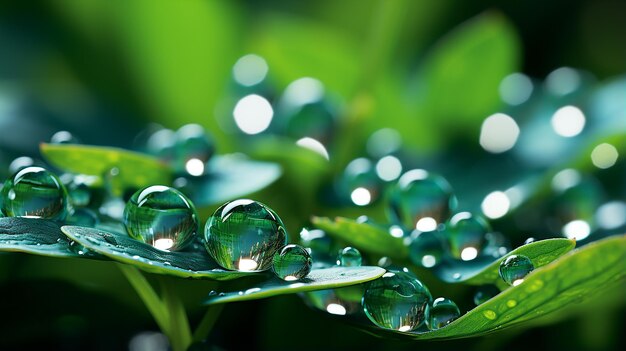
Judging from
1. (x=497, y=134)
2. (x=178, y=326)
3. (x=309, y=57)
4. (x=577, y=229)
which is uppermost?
(x=309, y=57)

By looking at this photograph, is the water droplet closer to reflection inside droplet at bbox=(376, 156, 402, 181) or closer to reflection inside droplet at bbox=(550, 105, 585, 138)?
reflection inside droplet at bbox=(376, 156, 402, 181)

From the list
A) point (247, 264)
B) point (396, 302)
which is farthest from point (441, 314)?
point (247, 264)

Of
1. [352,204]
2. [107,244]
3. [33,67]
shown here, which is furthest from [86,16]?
[107,244]

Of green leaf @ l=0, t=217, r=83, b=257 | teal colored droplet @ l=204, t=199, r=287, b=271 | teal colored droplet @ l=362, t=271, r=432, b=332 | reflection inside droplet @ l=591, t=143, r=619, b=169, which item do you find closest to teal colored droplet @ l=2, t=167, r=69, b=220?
green leaf @ l=0, t=217, r=83, b=257

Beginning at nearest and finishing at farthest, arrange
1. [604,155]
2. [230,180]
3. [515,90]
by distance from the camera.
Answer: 1. [230,180]
2. [604,155]
3. [515,90]

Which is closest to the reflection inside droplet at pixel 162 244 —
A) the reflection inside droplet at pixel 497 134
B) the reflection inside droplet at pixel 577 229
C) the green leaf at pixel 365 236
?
the green leaf at pixel 365 236

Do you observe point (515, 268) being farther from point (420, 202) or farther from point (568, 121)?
point (568, 121)
